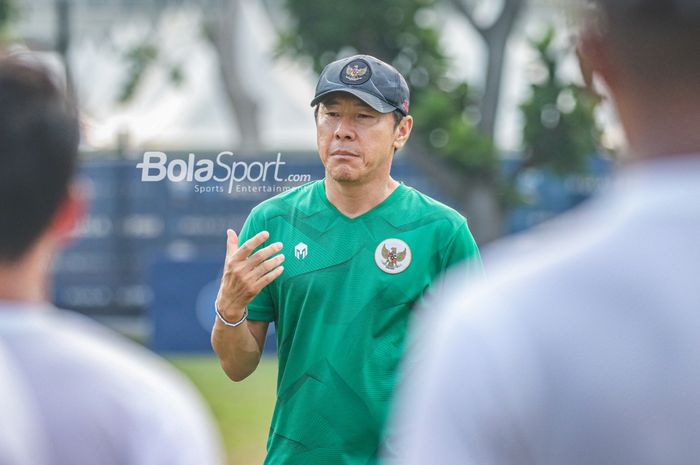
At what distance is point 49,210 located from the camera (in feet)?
6.55

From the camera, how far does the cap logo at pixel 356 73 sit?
453cm

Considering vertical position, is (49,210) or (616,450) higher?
(49,210)

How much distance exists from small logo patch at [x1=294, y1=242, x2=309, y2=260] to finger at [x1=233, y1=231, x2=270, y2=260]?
0.17 meters

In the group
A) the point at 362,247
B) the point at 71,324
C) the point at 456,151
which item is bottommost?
the point at 71,324

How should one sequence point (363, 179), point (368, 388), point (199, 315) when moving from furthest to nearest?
point (199, 315) < point (363, 179) < point (368, 388)

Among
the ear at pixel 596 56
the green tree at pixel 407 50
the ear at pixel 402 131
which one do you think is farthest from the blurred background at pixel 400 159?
the ear at pixel 596 56

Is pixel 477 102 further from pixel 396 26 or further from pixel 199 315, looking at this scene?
pixel 199 315

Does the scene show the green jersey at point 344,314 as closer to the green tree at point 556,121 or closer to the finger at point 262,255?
the finger at point 262,255

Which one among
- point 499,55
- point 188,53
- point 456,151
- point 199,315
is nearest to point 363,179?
point 199,315

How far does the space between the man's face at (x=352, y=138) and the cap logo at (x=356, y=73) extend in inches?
2.0

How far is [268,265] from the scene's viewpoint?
4273 millimetres

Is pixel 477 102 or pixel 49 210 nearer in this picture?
pixel 49 210

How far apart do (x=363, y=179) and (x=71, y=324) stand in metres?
2.61

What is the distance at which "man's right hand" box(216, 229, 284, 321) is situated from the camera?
4.23 metres
